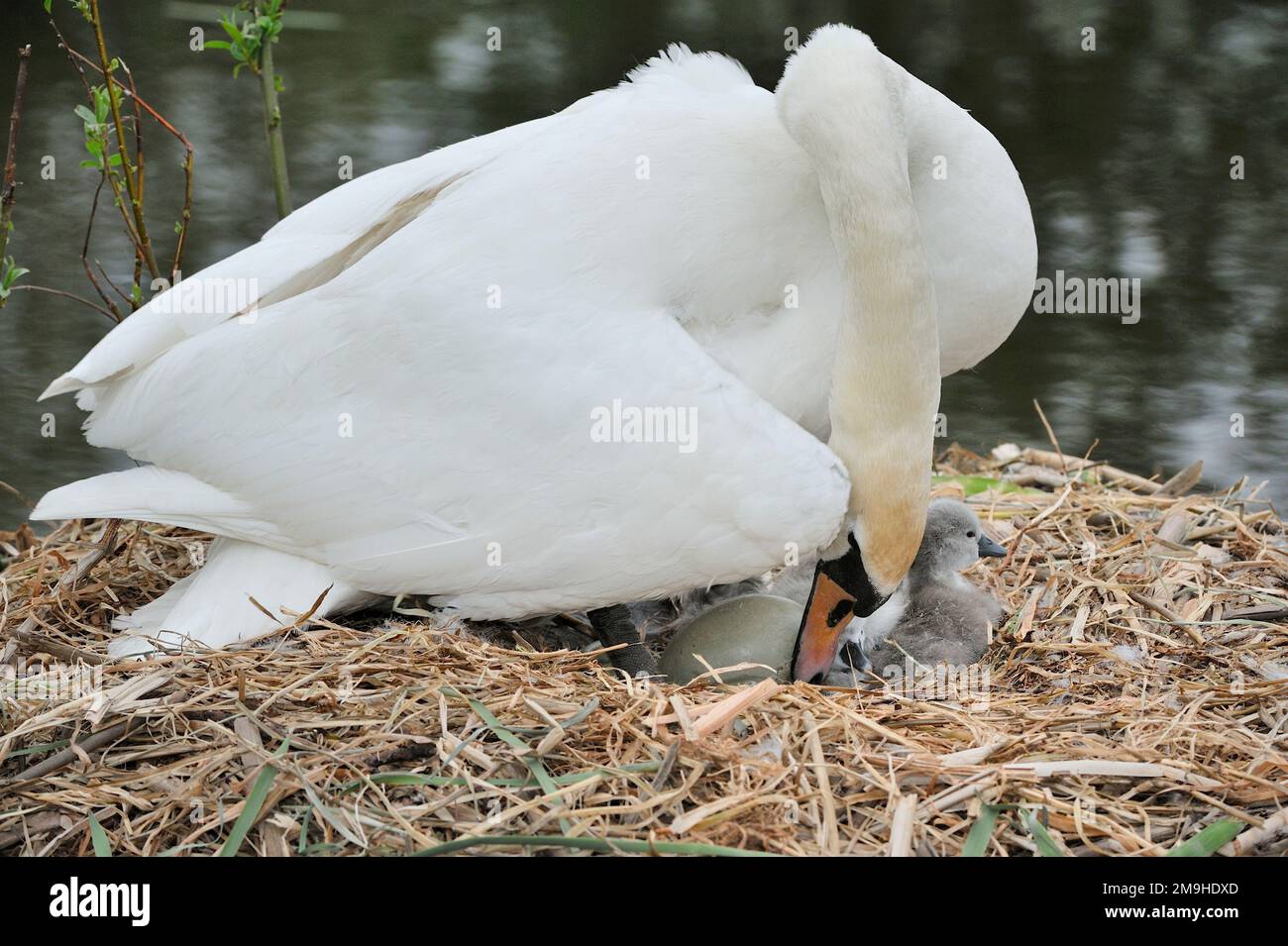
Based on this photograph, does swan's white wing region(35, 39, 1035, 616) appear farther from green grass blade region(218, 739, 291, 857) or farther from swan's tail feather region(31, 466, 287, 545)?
green grass blade region(218, 739, 291, 857)

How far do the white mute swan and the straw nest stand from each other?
22 cm

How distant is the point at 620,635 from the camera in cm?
340

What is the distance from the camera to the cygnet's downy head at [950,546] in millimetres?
3650

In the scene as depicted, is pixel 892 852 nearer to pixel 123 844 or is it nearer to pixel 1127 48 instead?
pixel 123 844

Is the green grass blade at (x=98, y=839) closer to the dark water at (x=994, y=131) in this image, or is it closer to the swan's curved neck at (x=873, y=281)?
the swan's curved neck at (x=873, y=281)

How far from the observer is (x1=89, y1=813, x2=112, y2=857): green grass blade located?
2479mm

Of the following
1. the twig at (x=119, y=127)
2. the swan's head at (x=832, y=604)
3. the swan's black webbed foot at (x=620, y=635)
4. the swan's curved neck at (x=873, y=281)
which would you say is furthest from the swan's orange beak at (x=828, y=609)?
the twig at (x=119, y=127)

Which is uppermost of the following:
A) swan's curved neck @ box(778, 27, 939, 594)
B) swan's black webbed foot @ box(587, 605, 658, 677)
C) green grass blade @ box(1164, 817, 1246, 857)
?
swan's curved neck @ box(778, 27, 939, 594)

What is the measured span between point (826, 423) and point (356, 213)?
3.66 feet

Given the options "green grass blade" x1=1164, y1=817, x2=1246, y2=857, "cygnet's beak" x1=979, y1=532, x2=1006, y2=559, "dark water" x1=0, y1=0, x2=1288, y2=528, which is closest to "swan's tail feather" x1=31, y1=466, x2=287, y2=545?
"cygnet's beak" x1=979, y1=532, x2=1006, y2=559

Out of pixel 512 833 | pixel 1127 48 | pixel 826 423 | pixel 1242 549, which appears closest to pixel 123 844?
pixel 512 833

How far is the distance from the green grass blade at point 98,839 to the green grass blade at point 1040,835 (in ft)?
5.03

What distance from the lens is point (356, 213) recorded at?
127 inches

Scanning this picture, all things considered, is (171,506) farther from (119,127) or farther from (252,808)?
(119,127)
